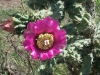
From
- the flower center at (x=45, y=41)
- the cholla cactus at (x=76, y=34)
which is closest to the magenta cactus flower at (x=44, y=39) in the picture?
the flower center at (x=45, y=41)

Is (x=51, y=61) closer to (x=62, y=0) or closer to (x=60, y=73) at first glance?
(x=62, y=0)

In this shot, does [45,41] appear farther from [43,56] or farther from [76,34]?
[76,34]

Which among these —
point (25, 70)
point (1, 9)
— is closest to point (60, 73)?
point (25, 70)

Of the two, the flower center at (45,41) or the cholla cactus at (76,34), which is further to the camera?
the cholla cactus at (76,34)

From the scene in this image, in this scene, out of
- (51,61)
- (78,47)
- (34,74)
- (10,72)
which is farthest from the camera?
(10,72)

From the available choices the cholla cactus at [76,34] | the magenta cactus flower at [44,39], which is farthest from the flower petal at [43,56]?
the cholla cactus at [76,34]

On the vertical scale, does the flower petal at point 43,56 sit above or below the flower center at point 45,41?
below

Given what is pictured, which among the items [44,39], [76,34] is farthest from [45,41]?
[76,34]

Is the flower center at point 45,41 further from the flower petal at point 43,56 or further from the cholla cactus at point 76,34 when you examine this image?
the cholla cactus at point 76,34
